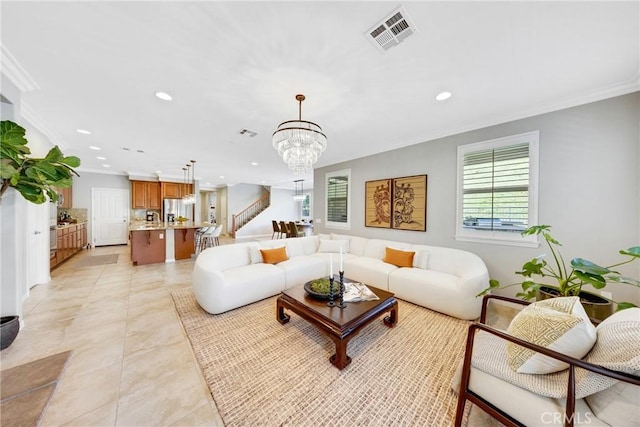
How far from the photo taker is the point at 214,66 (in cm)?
195

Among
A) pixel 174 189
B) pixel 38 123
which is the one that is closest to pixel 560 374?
pixel 38 123

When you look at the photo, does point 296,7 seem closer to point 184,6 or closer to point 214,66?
point 184,6

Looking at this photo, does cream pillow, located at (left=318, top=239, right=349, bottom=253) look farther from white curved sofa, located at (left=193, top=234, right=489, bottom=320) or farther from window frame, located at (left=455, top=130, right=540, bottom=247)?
window frame, located at (left=455, top=130, right=540, bottom=247)

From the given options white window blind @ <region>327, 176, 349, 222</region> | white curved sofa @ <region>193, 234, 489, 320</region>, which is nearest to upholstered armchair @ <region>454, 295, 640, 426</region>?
white curved sofa @ <region>193, 234, 489, 320</region>

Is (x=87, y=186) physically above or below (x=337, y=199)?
above

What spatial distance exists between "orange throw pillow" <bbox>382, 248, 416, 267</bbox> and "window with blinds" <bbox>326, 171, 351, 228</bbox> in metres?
1.60

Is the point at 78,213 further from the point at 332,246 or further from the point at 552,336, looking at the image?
the point at 552,336

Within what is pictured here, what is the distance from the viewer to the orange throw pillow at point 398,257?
3.46 meters

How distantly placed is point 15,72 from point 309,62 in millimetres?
2848

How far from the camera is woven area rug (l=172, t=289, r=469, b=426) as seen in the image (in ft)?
4.63

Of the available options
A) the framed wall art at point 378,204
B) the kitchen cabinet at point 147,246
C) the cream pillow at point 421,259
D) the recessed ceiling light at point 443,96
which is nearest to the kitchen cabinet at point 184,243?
the kitchen cabinet at point 147,246

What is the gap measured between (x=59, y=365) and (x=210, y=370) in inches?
52.3

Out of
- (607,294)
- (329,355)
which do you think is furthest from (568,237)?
(329,355)

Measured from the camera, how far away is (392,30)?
5.09ft
